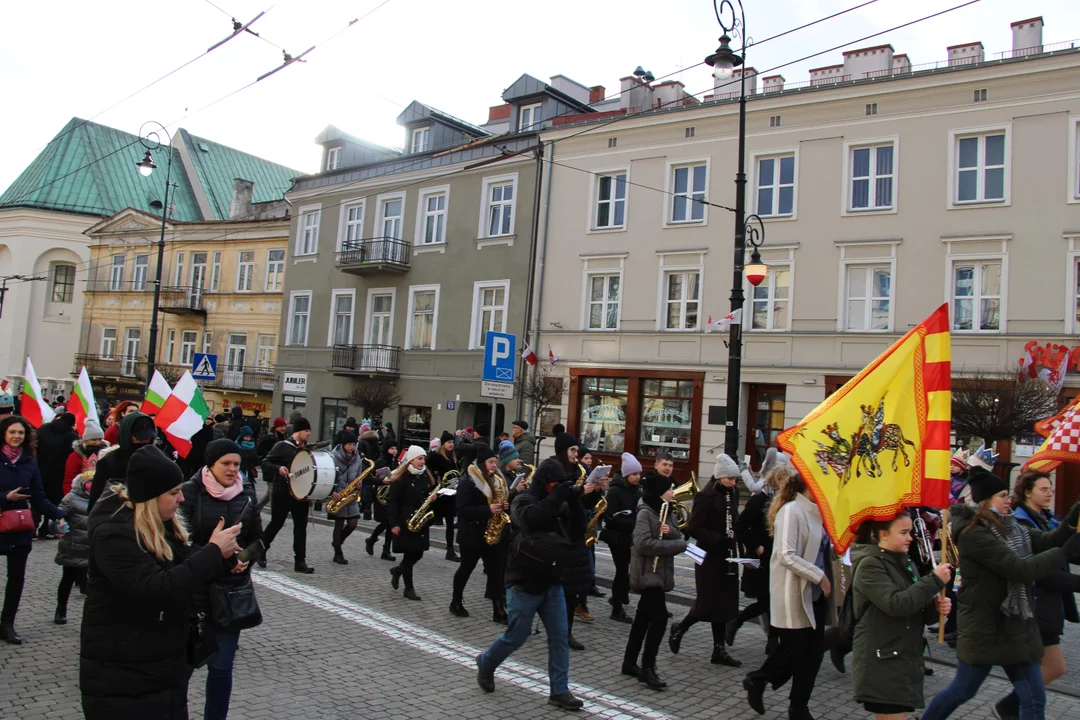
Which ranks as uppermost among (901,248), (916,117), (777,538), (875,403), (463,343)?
(916,117)

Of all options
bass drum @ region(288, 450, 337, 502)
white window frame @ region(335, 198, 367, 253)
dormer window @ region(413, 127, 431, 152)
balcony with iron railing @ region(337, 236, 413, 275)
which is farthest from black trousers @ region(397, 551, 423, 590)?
dormer window @ region(413, 127, 431, 152)

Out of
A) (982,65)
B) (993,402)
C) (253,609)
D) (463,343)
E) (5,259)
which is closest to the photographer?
(253,609)

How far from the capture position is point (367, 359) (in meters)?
31.3

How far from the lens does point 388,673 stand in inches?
266

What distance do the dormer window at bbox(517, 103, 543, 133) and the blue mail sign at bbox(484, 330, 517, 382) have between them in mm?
15916

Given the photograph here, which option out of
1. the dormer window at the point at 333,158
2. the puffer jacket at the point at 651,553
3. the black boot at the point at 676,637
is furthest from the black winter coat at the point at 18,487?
the dormer window at the point at 333,158

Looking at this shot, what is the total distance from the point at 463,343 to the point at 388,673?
22.4 m

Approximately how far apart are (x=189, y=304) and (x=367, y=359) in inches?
540

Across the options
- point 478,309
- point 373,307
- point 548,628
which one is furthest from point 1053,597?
point 373,307

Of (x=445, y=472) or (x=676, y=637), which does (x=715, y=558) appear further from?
(x=445, y=472)

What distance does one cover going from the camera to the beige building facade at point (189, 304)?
3794 cm

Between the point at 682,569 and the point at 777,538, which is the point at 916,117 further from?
the point at 777,538

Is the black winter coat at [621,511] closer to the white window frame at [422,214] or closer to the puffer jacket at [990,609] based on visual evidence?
the puffer jacket at [990,609]

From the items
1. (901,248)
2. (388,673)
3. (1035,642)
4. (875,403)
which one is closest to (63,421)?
(388,673)
